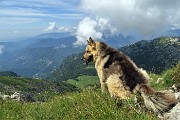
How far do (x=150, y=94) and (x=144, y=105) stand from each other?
0.63 meters

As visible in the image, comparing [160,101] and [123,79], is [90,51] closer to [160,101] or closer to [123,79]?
[123,79]

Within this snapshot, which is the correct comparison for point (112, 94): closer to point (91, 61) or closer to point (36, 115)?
point (36, 115)

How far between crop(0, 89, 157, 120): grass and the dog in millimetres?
513

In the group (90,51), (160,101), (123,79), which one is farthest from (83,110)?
(90,51)

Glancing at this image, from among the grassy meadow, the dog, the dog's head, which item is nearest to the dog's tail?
the dog

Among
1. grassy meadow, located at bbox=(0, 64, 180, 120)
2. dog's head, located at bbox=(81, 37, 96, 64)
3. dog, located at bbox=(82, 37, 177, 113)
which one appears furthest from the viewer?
dog's head, located at bbox=(81, 37, 96, 64)

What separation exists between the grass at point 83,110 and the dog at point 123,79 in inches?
20.2

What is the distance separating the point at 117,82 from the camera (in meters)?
12.5

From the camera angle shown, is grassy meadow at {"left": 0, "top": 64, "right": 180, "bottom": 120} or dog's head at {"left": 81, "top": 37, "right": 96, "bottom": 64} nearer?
grassy meadow at {"left": 0, "top": 64, "right": 180, "bottom": 120}

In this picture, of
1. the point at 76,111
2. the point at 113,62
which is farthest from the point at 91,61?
the point at 76,111

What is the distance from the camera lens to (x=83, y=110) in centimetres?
1084

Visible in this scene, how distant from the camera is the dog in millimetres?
9453

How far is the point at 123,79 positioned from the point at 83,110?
224 centimetres

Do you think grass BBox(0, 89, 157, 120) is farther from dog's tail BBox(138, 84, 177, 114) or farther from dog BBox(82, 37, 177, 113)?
dog BBox(82, 37, 177, 113)
